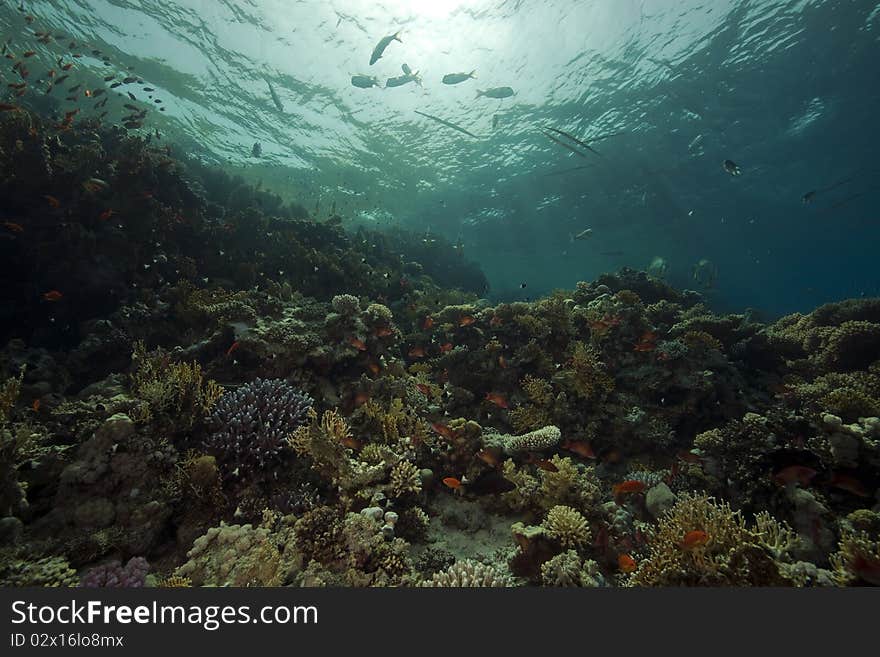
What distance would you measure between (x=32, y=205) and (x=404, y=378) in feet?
36.2

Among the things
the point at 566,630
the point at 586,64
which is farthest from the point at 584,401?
the point at 586,64

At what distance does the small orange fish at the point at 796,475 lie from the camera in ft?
14.1

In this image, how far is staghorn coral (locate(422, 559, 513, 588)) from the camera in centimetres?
372

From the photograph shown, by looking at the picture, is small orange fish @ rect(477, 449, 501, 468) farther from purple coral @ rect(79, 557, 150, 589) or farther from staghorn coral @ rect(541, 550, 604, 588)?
purple coral @ rect(79, 557, 150, 589)

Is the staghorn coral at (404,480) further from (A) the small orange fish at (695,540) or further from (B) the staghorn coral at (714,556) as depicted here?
(A) the small orange fish at (695,540)

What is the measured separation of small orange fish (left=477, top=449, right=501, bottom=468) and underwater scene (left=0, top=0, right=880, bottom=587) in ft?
0.37

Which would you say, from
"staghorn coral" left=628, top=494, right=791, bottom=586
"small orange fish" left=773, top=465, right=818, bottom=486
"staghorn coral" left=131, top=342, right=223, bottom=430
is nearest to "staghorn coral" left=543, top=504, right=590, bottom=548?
"staghorn coral" left=628, top=494, right=791, bottom=586

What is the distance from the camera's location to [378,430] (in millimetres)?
6258

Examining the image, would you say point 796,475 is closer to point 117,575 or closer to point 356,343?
point 356,343

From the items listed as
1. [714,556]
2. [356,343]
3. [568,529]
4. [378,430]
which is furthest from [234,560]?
[714,556]

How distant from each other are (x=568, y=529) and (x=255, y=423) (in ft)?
14.7

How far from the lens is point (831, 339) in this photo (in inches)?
319

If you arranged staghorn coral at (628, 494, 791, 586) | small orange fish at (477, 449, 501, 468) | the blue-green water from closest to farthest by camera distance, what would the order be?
staghorn coral at (628, 494, 791, 586), small orange fish at (477, 449, 501, 468), the blue-green water

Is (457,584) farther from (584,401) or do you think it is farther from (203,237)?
(203,237)
